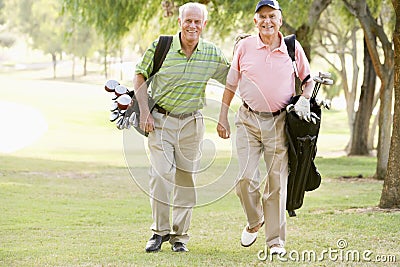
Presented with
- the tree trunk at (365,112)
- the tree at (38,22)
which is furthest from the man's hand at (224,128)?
the tree at (38,22)

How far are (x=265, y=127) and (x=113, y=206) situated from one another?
6040 mm

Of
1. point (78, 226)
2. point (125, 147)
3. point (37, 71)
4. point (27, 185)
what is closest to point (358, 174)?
point (27, 185)

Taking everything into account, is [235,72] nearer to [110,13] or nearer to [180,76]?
[180,76]

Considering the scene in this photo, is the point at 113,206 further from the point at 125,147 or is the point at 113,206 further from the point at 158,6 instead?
the point at 158,6

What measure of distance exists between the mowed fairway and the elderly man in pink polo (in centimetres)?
24

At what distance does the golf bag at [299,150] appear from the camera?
652 centimetres

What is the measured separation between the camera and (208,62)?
22.3ft

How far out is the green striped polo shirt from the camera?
671 centimetres

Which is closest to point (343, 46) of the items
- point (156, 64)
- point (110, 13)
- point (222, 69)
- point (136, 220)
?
point (110, 13)

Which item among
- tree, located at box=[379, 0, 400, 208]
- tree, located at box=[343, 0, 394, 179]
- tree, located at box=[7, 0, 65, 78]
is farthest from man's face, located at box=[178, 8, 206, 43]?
tree, located at box=[7, 0, 65, 78]

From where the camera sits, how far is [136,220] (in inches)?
403

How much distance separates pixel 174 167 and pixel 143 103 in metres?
0.57

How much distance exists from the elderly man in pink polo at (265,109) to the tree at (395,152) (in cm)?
342

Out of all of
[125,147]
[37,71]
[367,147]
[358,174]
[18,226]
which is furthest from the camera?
[37,71]
